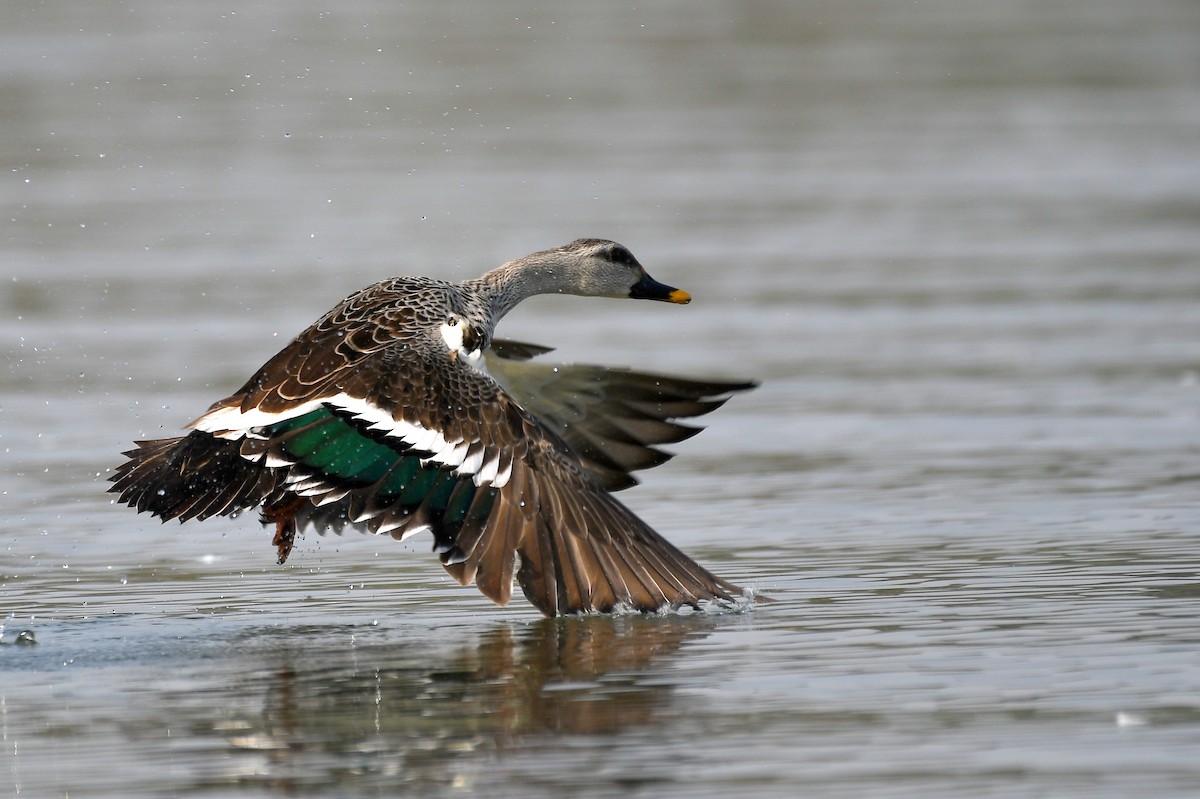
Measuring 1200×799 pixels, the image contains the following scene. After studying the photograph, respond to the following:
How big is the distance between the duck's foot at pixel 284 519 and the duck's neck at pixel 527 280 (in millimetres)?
1546

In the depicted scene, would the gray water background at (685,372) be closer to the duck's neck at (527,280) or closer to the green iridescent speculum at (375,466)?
the green iridescent speculum at (375,466)

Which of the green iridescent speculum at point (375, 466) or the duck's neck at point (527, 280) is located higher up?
the duck's neck at point (527, 280)

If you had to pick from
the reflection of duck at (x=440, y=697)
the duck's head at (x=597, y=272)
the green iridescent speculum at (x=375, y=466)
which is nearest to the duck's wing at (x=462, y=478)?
the green iridescent speculum at (x=375, y=466)

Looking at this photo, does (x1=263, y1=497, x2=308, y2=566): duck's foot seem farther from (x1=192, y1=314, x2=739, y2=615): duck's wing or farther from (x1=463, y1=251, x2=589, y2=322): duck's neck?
(x1=463, y1=251, x2=589, y2=322): duck's neck

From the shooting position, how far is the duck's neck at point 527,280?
1041 centimetres

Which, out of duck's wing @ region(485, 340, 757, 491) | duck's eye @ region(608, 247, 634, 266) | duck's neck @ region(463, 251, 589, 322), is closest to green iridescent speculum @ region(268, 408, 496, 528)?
duck's wing @ region(485, 340, 757, 491)

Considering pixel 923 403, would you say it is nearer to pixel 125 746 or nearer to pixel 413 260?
pixel 413 260

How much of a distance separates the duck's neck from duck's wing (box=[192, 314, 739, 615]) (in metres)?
1.50

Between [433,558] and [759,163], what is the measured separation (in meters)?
13.3

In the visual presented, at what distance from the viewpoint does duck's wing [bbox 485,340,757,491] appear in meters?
9.98

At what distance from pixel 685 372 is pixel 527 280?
3392mm

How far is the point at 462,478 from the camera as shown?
836 cm

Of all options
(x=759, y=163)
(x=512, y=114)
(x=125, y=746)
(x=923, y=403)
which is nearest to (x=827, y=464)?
(x=923, y=403)

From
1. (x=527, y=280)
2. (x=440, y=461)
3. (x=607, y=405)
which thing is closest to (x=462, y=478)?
(x=440, y=461)
